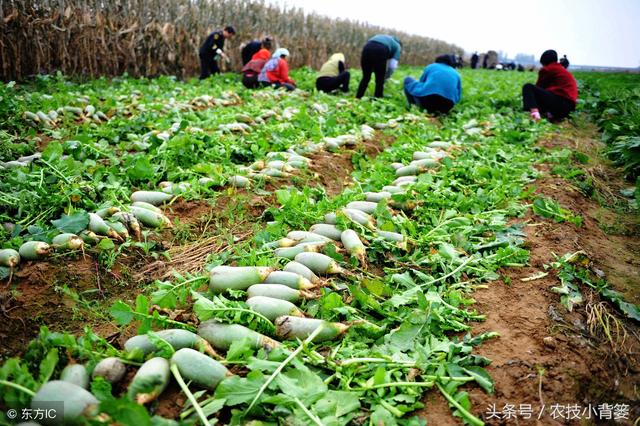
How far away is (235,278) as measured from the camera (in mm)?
2271

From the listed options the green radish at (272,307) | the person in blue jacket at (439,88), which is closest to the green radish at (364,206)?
the green radish at (272,307)

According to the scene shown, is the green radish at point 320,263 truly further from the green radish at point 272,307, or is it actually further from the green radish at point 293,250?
the green radish at point 272,307

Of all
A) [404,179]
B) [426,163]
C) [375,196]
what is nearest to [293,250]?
[375,196]

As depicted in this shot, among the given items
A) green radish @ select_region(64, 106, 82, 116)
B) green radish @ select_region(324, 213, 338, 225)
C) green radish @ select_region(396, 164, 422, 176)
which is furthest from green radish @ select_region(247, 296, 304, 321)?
green radish @ select_region(64, 106, 82, 116)

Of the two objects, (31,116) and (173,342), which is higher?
(31,116)

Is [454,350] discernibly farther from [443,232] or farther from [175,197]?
[175,197]

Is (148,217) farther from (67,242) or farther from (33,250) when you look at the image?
(33,250)

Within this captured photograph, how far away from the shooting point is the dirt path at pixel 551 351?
1773mm

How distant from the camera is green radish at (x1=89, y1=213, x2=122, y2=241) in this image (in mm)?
2854

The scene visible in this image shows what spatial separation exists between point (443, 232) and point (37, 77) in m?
9.30

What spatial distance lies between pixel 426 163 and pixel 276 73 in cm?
658

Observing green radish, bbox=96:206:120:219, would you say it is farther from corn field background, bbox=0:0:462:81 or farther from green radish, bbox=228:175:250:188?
corn field background, bbox=0:0:462:81

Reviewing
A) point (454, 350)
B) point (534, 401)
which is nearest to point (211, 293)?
point (454, 350)

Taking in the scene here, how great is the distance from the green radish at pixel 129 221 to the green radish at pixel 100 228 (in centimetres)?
12
